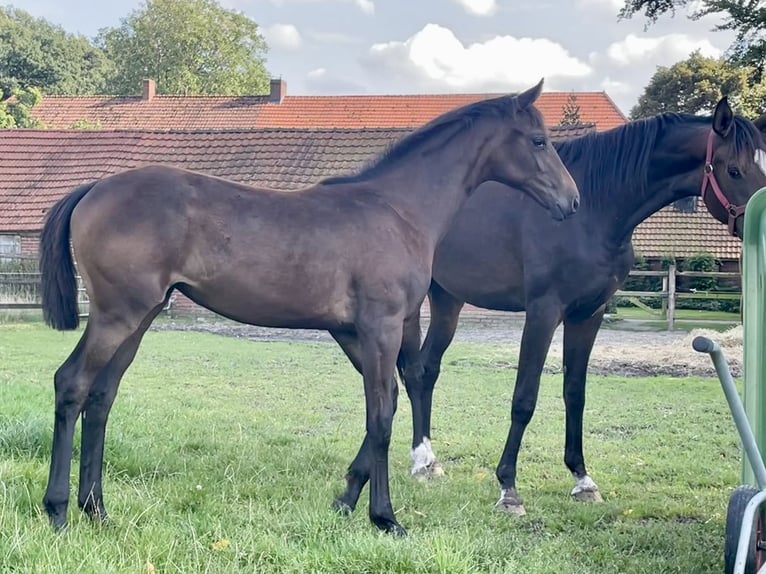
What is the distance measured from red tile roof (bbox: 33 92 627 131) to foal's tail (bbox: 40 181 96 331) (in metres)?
30.2

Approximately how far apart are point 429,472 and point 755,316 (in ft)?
8.76

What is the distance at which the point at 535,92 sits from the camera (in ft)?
14.5

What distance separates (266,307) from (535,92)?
6.49 ft

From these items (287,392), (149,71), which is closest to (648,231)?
(287,392)

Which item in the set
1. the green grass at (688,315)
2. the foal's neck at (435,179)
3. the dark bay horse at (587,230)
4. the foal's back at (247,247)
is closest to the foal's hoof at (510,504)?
the dark bay horse at (587,230)

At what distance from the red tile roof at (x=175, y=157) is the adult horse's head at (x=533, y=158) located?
1455 centimetres

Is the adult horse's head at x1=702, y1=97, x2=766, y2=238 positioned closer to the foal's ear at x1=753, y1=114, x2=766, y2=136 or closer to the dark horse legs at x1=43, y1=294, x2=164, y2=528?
the foal's ear at x1=753, y1=114, x2=766, y2=136

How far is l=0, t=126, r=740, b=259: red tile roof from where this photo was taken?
1911 centimetres

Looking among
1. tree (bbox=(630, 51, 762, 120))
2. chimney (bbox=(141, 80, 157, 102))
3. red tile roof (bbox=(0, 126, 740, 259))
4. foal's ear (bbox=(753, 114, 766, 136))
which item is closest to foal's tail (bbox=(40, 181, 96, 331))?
foal's ear (bbox=(753, 114, 766, 136))

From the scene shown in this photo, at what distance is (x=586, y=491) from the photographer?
475cm

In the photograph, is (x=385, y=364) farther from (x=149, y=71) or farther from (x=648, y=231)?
(x=149, y=71)

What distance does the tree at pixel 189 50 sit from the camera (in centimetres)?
4644

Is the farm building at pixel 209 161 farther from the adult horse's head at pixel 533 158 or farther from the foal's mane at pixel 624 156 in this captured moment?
the adult horse's head at pixel 533 158

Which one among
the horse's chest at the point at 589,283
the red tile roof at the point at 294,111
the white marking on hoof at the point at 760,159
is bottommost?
the horse's chest at the point at 589,283
